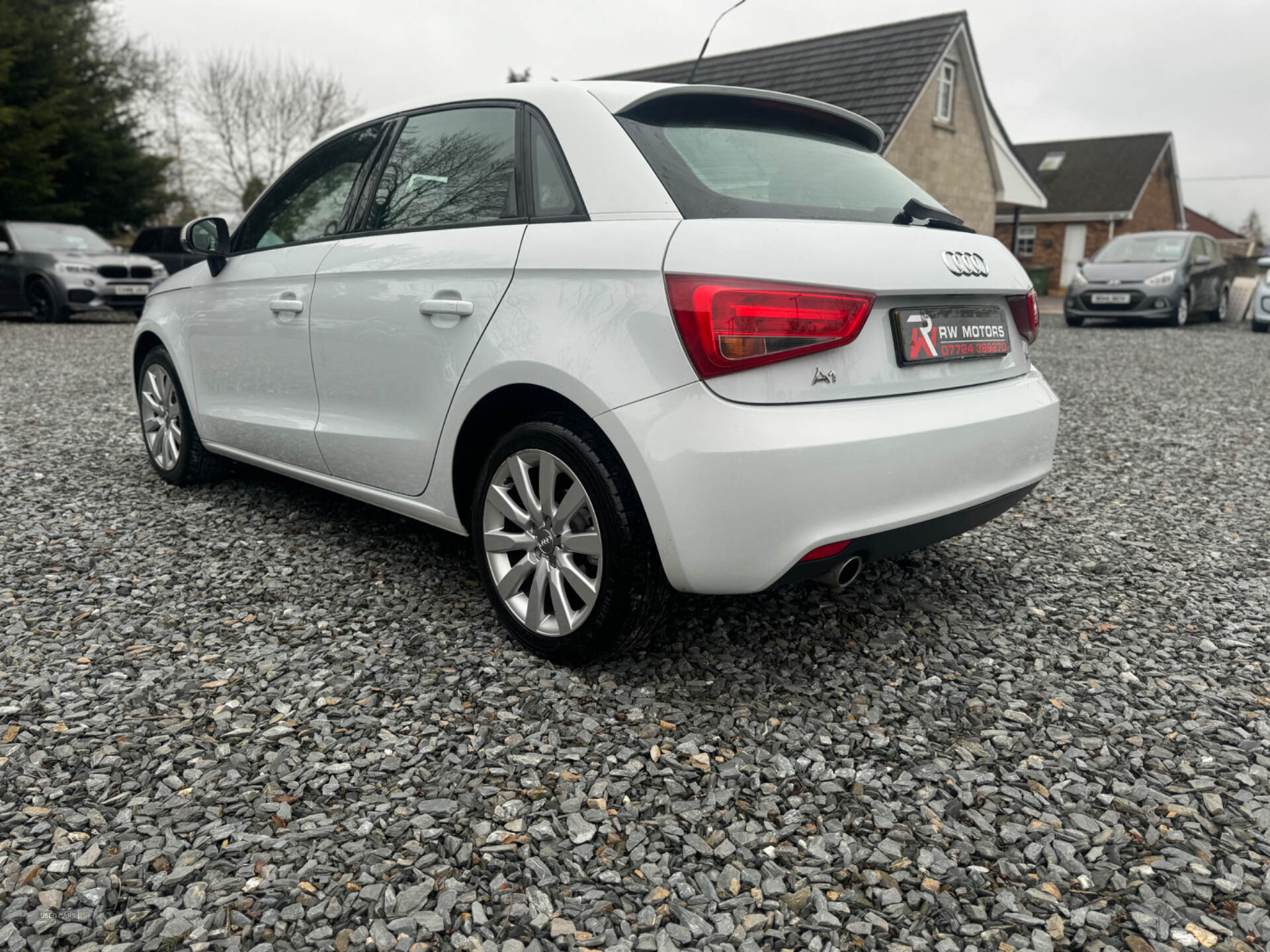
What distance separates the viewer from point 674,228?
Result: 2469 millimetres

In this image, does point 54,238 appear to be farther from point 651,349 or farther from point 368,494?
point 651,349

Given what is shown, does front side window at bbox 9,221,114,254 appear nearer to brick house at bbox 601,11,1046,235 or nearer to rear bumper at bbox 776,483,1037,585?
brick house at bbox 601,11,1046,235

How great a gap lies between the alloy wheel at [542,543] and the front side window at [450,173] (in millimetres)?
812

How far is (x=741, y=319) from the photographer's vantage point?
2.35 meters

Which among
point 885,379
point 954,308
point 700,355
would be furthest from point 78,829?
Answer: point 954,308

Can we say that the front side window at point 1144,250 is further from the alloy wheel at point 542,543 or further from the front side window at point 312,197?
the alloy wheel at point 542,543

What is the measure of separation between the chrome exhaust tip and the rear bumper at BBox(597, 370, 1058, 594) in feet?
0.28

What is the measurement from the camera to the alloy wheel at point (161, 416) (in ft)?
16.0

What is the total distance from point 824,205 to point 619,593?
1229 millimetres

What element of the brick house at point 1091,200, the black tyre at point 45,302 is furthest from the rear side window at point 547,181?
the brick house at point 1091,200

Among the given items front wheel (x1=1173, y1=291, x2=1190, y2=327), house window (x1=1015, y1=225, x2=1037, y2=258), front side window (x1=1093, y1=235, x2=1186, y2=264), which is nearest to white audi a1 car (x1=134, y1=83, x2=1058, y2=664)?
front wheel (x1=1173, y1=291, x2=1190, y2=327)

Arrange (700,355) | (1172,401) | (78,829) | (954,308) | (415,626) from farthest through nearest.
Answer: (1172,401) < (415,626) < (954,308) < (700,355) < (78,829)

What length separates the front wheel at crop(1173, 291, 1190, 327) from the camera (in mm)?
16172

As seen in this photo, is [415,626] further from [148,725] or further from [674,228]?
[674,228]
